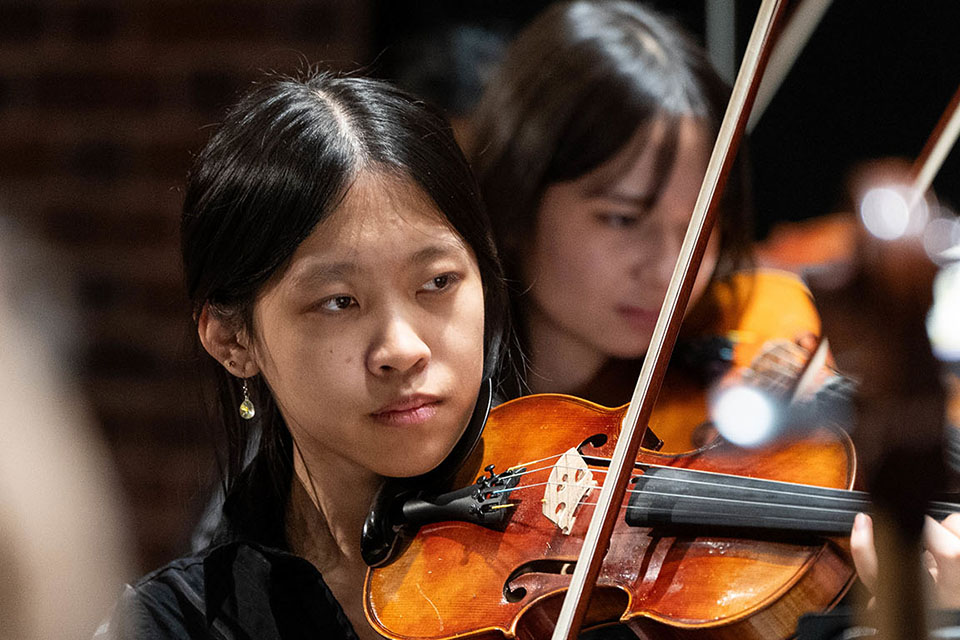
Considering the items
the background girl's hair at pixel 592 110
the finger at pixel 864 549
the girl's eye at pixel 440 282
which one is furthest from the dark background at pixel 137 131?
the finger at pixel 864 549

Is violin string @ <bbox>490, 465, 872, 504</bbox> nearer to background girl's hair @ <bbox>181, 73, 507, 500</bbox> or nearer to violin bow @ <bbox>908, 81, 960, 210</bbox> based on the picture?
background girl's hair @ <bbox>181, 73, 507, 500</bbox>

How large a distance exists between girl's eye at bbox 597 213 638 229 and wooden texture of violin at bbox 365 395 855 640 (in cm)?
11

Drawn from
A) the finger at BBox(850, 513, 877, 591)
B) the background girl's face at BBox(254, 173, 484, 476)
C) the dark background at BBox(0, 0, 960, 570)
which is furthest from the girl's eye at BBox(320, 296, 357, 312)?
the dark background at BBox(0, 0, 960, 570)

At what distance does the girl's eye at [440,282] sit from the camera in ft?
1.52

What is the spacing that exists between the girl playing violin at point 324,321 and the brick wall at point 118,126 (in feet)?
1.26

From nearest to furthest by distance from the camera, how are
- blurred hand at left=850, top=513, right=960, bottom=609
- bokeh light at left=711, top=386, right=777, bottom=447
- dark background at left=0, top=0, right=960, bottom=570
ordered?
blurred hand at left=850, top=513, right=960, bottom=609
bokeh light at left=711, top=386, right=777, bottom=447
dark background at left=0, top=0, right=960, bottom=570

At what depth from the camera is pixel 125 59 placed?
2.95 feet

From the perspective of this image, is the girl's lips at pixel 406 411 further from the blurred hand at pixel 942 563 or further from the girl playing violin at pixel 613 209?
the blurred hand at pixel 942 563

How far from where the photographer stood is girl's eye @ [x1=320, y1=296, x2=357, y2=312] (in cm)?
45

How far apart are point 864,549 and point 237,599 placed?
0.28m

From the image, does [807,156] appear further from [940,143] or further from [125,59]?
[125,59]

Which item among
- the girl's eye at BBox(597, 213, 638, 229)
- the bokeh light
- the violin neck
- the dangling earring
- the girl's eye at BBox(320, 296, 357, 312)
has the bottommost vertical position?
the violin neck

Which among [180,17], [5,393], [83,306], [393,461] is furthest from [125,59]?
[393,461]

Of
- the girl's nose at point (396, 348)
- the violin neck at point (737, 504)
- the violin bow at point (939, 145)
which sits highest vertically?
the violin bow at point (939, 145)
